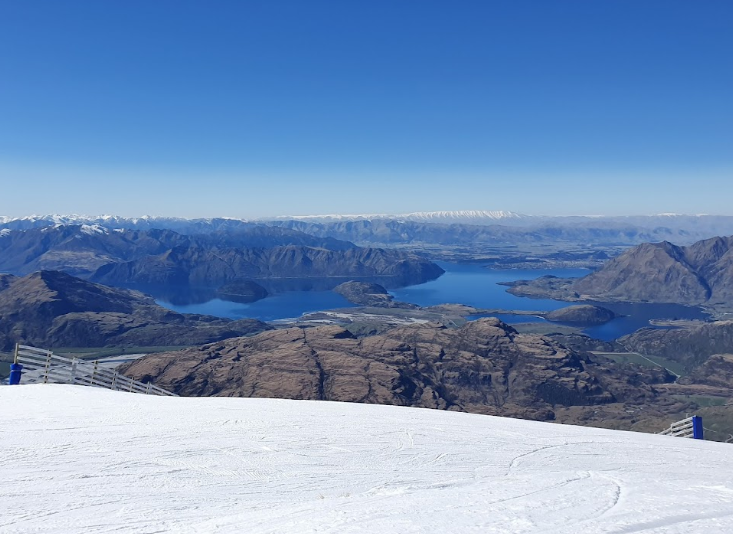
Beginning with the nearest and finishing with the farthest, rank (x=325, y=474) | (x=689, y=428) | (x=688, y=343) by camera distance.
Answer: (x=325, y=474)
(x=689, y=428)
(x=688, y=343)

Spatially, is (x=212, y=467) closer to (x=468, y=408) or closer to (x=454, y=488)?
(x=454, y=488)

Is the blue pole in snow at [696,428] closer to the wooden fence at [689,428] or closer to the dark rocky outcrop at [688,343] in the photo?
the wooden fence at [689,428]

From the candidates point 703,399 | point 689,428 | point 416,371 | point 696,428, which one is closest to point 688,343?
point 703,399

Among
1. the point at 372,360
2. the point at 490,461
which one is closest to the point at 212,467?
the point at 490,461

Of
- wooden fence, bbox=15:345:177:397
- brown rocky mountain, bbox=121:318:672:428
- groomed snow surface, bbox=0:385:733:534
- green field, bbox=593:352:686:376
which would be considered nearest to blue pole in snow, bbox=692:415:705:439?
groomed snow surface, bbox=0:385:733:534

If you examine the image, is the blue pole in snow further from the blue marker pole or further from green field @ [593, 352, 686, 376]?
green field @ [593, 352, 686, 376]

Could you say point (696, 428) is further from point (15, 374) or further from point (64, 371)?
point (15, 374)
